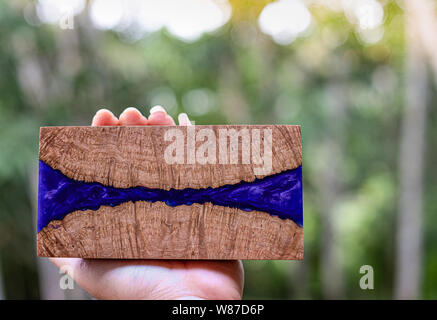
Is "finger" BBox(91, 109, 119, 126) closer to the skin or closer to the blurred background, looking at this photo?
the skin

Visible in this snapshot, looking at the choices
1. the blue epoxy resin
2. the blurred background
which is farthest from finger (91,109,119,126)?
the blurred background

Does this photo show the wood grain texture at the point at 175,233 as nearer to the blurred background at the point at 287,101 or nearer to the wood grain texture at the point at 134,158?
the wood grain texture at the point at 134,158

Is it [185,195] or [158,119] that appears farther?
[158,119]

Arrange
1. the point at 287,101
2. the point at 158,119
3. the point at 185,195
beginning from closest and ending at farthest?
the point at 185,195, the point at 158,119, the point at 287,101

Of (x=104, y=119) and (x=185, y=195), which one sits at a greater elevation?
(x=104, y=119)

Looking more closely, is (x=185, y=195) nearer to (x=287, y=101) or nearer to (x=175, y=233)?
(x=175, y=233)

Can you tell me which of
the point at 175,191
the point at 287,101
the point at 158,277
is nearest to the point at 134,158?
the point at 175,191

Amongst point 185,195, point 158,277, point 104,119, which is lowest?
point 158,277
